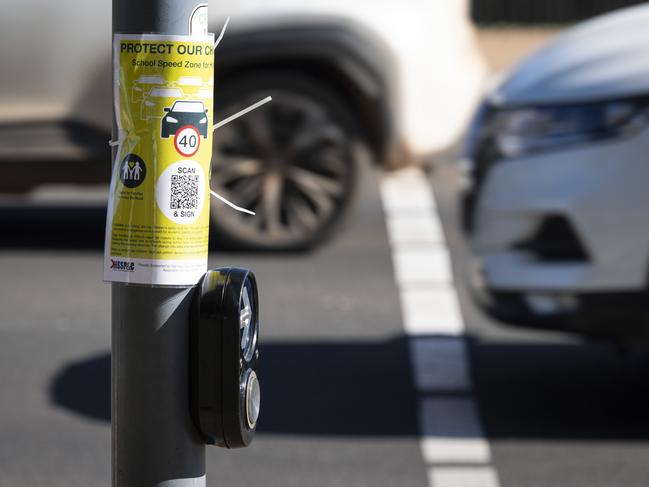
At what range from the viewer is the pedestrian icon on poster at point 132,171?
2184 mm

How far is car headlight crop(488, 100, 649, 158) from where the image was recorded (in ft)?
15.9

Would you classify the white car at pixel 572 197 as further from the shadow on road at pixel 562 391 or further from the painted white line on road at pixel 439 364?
the painted white line on road at pixel 439 364

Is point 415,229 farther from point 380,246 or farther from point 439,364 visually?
point 439,364

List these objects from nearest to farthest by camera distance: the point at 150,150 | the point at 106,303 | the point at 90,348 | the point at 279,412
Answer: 1. the point at 150,150
2. the point at 279,412
3. the point at 90,348
4. the point at 106,303

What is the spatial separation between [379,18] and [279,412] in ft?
11.1

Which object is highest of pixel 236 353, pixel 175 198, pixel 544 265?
pixel 175 198

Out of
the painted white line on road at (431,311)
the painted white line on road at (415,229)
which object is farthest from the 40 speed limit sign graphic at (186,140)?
the painted white line on road at (415,229)

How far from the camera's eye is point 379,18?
317 inches

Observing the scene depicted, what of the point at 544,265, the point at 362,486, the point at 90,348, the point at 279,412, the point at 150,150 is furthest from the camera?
the point at 90,348

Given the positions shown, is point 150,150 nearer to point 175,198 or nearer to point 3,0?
point 175,198

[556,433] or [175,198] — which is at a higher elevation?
[175,198]

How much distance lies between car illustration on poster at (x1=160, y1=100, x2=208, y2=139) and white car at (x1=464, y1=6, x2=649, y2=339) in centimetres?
287

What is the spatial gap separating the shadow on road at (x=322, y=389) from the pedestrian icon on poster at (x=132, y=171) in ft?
9.88

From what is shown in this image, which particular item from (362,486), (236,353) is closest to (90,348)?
(362,486)
